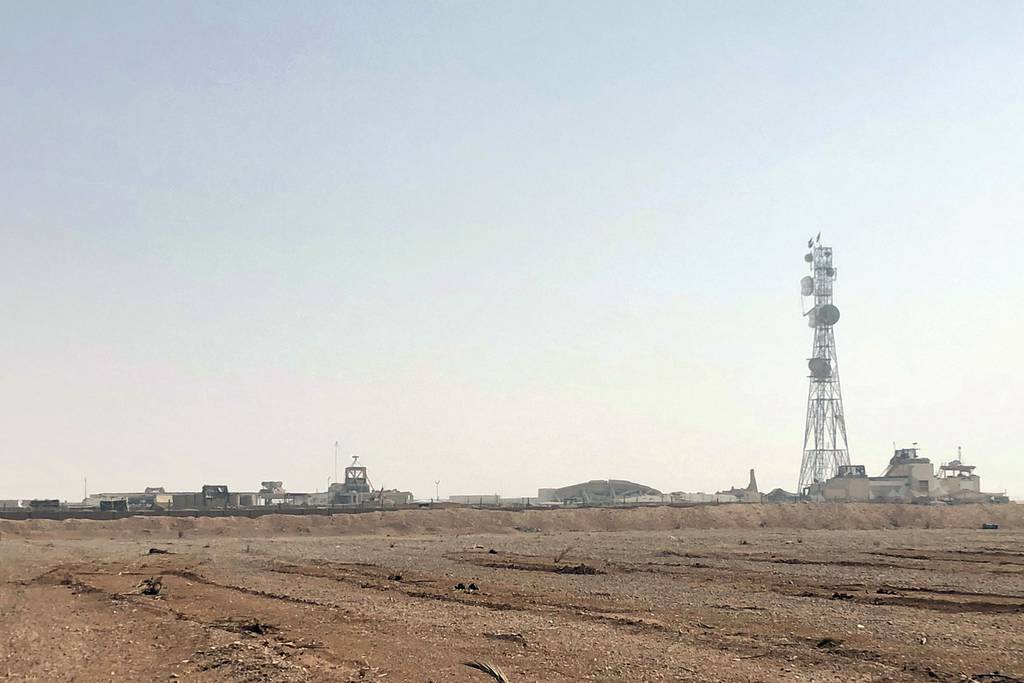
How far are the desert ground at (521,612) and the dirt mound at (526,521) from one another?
84.9 feet

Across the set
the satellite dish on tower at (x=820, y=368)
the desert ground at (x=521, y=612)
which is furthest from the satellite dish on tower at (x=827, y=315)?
the desert ground at (x=521, y=612)

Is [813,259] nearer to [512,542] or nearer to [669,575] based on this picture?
[512,542]

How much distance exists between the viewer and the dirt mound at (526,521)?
331ft

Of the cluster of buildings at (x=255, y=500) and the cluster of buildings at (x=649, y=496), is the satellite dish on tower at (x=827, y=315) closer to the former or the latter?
the cluster of buildings at (x=649, y=496)

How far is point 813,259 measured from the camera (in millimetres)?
180875

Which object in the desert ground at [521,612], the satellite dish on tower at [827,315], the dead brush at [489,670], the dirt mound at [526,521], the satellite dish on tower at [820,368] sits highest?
the satellite dish on tower at [827,315]

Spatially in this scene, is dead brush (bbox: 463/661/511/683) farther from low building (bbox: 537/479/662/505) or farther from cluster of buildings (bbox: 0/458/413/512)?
low building (bbox: 537/479/662/505)

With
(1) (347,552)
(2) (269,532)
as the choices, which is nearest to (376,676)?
(1) (347,552)

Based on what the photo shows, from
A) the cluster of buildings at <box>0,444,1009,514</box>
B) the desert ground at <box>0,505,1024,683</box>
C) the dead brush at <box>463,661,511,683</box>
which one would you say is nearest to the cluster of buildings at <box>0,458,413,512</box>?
the cluster of buildings at <box>0,444,1009,514</box>

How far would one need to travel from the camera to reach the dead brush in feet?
71.9

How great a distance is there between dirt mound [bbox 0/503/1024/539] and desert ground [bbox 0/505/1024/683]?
84.9ft

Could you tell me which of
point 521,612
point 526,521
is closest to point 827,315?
point 526,521

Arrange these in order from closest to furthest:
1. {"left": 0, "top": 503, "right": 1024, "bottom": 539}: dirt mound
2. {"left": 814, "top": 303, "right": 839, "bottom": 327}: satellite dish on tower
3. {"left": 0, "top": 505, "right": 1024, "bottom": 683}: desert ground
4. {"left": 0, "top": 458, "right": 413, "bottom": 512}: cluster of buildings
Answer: {"left": 0, "top": 505, "right": 1024, "bottom": 683}: desert ground < {"left": 0, "top": 503, "right": 1024, "bottom": 539}: dirt mound < {"left": 0, "top": 458, "right": 413, "bottom": 512}: cluster of buildings < {"left": 814, "top": 303, "right": 839, "bottom": 327}: satellite dish on tower

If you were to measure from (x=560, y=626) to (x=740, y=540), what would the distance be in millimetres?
52278
